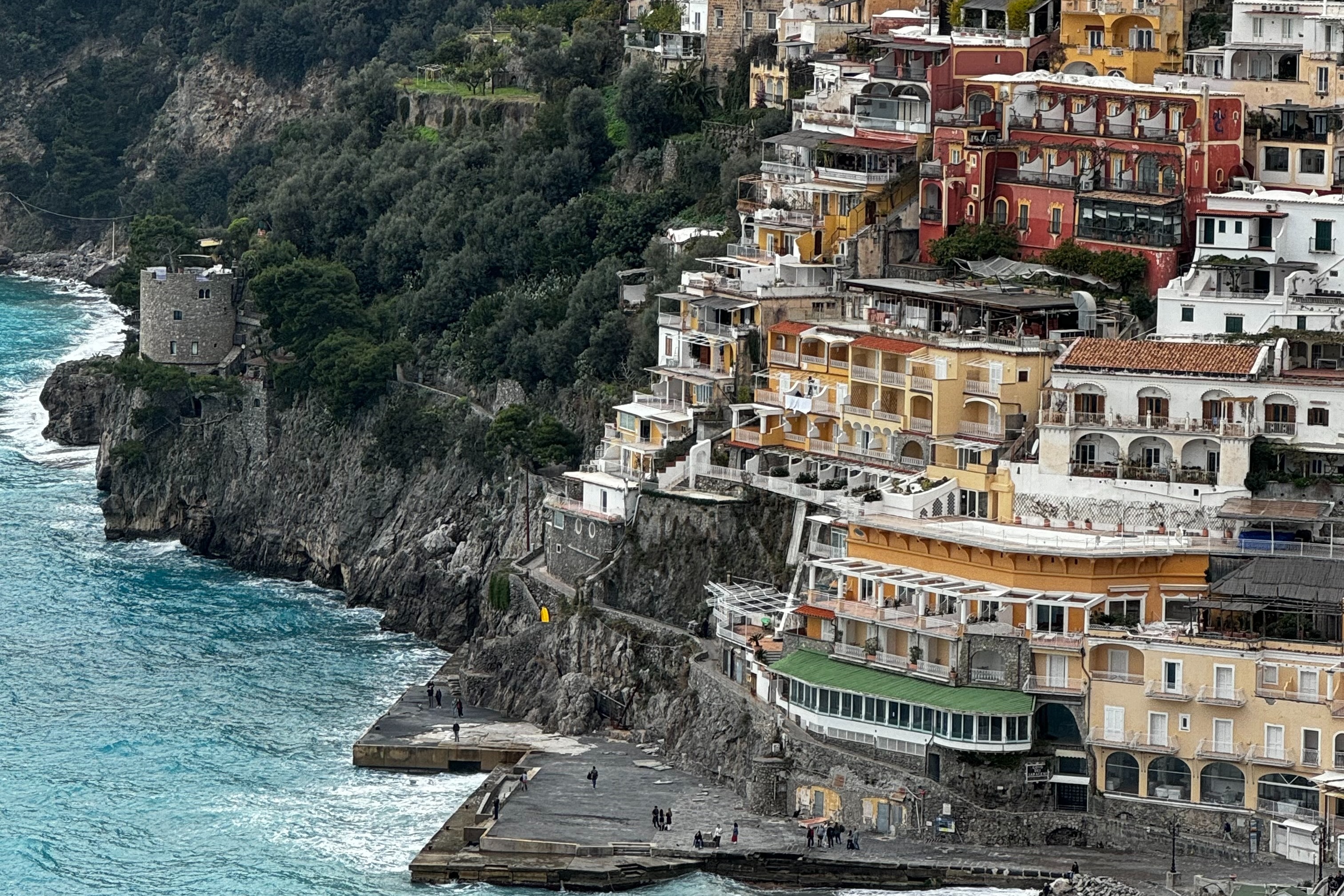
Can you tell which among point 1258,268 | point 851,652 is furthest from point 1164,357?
point 851,652

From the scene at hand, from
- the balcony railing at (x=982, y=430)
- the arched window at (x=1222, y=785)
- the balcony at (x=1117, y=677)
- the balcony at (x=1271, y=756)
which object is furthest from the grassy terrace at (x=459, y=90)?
the balcony at (x=1271, y=756)

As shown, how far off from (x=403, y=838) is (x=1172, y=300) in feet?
88.8

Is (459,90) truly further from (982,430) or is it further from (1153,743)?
(1153,743)

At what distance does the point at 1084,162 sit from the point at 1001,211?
3372 millimetres

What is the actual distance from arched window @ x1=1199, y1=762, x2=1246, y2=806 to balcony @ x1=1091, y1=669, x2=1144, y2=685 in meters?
2.82

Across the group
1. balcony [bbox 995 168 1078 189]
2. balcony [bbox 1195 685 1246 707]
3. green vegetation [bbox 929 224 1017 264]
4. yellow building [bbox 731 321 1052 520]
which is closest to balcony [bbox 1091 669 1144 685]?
balcony [bbox 1195 685 1246 707]

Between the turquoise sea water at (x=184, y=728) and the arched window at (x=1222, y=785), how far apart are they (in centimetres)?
574

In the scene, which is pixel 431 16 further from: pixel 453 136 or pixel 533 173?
pixel 533 173

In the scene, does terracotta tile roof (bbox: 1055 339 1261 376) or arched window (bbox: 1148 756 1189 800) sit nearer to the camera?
arched window (bbox: 1148 756 1189 800)

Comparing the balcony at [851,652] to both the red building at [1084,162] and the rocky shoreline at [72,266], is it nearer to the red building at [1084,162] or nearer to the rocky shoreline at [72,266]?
the red building at [1084,162]

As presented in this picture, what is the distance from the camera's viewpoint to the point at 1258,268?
103125mm

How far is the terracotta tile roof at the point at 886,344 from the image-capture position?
10325cm

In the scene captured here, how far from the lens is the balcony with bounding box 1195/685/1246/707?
90500mm

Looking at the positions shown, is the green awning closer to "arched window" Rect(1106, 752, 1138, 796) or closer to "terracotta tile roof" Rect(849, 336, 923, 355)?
"arched window" Rect(1106, 752, 1138, 796)
